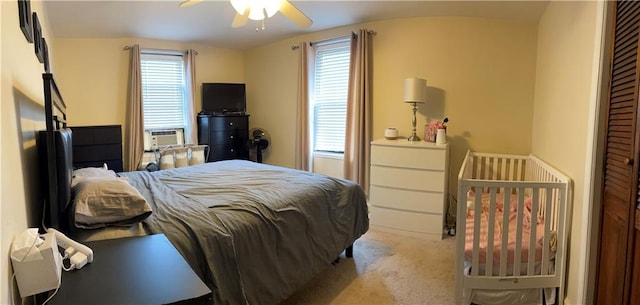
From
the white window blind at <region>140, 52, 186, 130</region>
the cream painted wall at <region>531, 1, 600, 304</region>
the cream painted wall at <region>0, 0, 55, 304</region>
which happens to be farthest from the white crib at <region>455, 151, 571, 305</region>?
the white window blind at <region>140, 52, 186, 130</region>

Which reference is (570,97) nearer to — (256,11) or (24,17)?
(256,11)

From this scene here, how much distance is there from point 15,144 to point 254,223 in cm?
110

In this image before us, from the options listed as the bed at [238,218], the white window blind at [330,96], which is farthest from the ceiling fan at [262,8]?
the white window blind at [330,96]

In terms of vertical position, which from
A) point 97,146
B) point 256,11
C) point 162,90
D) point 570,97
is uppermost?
point 256,11

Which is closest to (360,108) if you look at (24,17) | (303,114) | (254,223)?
(303,114)

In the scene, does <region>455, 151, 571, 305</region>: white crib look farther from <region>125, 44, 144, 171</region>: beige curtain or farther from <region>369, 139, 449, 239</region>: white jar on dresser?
<region>125, 44, 144, 171</region>: beige curtain

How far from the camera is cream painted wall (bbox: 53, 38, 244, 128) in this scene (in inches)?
169

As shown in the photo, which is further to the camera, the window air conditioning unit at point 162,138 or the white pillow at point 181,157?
the window air conditioning unit at point 162,138

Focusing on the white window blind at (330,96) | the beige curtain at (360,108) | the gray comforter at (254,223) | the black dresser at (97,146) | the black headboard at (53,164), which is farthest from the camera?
the white window blind at (330,96)

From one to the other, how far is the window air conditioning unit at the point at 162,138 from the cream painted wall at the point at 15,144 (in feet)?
11.3

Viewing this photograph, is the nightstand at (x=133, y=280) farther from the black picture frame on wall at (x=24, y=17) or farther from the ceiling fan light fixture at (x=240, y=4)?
the ceiling fan light fixture at (x=240, y=4)

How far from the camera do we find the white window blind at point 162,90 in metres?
4.89

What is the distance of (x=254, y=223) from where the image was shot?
6.30 feet

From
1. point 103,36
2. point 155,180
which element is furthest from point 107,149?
point 155,180
